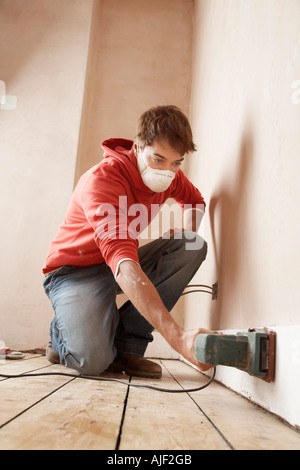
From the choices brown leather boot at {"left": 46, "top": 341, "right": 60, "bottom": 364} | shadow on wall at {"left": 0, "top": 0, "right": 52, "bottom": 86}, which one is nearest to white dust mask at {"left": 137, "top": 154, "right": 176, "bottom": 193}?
brown leather boot at {"left": 46, "top": 341, "right": 60, "bottom": 364}

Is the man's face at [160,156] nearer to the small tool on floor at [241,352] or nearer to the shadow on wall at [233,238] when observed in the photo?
the shadow on wall at [233,238]

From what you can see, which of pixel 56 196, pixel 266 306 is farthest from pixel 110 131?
pixel 266 306

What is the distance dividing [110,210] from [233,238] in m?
0.41

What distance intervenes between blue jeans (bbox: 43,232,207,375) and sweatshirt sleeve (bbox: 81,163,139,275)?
298 millimetres

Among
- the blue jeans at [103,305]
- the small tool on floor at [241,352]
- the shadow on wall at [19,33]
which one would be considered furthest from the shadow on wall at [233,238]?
the shadow on wall at [19,33]

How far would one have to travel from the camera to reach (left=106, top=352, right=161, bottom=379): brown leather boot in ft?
4.34

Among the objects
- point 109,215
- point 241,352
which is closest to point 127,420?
point 241,352

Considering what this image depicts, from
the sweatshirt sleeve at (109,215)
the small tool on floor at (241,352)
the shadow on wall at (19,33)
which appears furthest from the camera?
the shadow on wall at (19,33)

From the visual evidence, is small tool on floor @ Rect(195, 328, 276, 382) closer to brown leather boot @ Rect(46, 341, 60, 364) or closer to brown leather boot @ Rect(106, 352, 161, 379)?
brown leather boot @ Rect(106, 352, 161, 379)

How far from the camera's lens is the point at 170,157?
1.35m

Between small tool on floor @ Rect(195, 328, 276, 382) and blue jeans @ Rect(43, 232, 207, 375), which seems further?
blue jeans @ Rect(43, 232, 207, 375)

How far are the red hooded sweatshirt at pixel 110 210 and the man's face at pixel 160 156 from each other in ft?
0.26

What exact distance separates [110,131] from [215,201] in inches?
51.0

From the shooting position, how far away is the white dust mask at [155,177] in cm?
138
